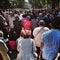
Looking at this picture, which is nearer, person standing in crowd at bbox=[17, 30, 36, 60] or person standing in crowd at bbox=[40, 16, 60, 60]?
person standing in crowd at bbox=[40, 16, 60, 60]

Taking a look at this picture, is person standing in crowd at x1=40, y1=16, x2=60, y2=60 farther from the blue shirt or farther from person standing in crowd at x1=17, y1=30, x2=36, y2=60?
person standing in crowd at x1=17, y1=30, x2=36, y2=60

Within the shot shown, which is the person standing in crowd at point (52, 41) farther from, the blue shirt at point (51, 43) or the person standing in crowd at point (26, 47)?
the person standing in crowd at point (26, 47)

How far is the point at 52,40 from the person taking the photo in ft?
29.7

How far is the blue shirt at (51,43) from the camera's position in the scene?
29.6 feet

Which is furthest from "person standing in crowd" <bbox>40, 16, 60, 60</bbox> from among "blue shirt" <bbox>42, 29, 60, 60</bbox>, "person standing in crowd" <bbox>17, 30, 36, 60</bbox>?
"person standing in crowd" <bbox>17, 30, 36, 60</bbox>

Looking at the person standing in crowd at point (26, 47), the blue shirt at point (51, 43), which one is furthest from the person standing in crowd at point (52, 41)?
the person standing in crowd at point (26, 47)

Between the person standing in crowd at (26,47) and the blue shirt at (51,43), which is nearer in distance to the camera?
the blue shirt at (51,43)

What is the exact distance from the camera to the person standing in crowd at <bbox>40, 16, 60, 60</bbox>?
355 inches

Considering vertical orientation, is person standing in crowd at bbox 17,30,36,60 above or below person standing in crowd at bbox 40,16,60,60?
below

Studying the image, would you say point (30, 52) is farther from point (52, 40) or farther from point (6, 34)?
point (6, 34)

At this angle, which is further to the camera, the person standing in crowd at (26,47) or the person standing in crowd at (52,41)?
the person standing in crowd at (26,47)

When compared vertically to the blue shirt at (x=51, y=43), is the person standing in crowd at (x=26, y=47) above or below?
below

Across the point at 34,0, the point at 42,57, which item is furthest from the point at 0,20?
the point at 34,0

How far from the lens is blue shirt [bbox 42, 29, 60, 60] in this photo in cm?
902
